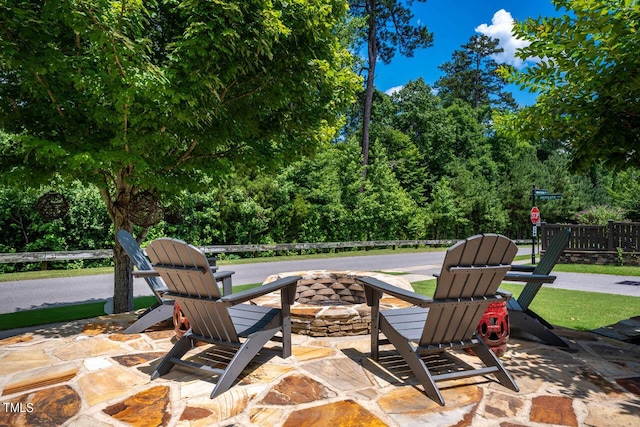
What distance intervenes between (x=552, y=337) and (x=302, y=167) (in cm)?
1557

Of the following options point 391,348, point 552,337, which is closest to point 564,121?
point 552,337

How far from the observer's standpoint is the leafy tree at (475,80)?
3941 centimetres

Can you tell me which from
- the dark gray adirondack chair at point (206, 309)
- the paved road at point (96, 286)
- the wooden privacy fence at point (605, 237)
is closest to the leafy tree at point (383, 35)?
the wooden privacy fence at point (605, 237)

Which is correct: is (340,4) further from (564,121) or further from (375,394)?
(375,394)

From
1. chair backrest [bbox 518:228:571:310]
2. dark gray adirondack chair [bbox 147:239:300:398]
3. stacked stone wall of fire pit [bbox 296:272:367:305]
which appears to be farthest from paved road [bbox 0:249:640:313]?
chair backrest [bbox 518:228:571:310]

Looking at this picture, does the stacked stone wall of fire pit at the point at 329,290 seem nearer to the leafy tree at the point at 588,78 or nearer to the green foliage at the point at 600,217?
the leafy tree at the point at 588,78

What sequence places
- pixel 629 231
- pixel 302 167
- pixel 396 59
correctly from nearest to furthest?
pixel 629 231, pixel 302 167, pixel 396 59

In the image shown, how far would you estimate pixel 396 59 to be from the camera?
80.9ft

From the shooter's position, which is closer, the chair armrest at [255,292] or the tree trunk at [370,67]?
the chair armrest at [255,292]

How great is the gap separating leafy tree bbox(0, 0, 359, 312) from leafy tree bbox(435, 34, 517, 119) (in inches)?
1543

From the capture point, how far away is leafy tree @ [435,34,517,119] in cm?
3941

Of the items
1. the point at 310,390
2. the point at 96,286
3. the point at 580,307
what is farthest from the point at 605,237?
the point at 96,286

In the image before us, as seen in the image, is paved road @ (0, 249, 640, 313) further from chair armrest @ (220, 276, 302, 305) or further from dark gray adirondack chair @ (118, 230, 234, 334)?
chair armrest @ (220, 276, 302, 305)

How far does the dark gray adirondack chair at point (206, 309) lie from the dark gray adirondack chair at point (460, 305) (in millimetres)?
1133
